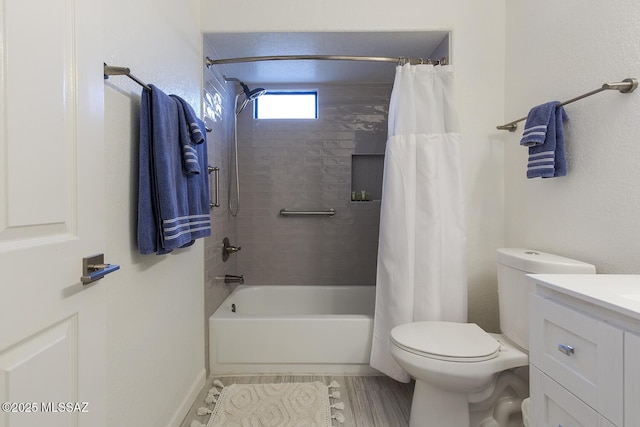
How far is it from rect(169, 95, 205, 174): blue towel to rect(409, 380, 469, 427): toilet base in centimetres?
146

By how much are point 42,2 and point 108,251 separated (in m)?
0.70

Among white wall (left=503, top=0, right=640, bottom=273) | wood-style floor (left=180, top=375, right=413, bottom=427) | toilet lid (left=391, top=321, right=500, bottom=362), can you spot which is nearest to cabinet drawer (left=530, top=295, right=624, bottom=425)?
toilet lid (left=391, top=321, right=500, bottom=362)

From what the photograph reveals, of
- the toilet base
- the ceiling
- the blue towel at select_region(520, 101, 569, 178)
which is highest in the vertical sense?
the ceiling

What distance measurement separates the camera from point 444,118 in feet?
6.09

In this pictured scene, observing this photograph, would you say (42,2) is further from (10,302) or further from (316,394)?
(316,394)

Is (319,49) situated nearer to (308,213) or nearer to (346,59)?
(346,59)

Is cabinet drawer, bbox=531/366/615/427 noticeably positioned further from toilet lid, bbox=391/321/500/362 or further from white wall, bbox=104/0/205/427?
white wall, bbox=104/0/205/427

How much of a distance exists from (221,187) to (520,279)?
6.60 ft

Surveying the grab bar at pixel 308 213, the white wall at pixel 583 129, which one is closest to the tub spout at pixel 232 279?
the grab bar at pixel 308 213

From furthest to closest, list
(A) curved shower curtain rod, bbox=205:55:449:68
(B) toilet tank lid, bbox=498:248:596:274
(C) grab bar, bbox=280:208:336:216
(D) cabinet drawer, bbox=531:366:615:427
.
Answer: (C) grab bar, bbox=280:208:336:216
(A) curved shower curtain rod, bbox=205:55:449:68
(B) toilet tank lid, bbox=498:248:596:274
(D) cabinet drawer, bbox=531:366:615:427

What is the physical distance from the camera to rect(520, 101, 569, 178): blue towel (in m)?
1.39

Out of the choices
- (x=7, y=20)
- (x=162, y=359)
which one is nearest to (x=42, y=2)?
(x=7, y=20)

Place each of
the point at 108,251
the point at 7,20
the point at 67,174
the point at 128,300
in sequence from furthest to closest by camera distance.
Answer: the point at 128,300 → the point at 108,251 → the point at 67,174 → the point at 7,20

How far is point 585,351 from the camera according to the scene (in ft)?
2.70
